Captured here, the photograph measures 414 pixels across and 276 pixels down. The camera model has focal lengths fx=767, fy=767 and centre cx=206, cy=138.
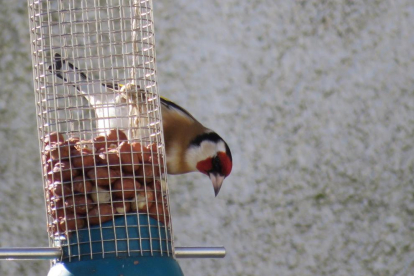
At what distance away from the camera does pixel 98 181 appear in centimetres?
147

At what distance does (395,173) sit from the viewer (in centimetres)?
261

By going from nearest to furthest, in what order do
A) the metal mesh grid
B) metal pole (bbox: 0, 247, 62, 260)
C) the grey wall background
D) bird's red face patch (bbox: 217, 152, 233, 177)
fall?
metal pole (bbox: 0, 247, 62, 260)
the metal mesh grid
bird's red face patch (bbox: 217, 152, 233, 177)
the grey wall background

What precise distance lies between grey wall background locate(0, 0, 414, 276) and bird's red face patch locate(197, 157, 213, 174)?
0.76 ft

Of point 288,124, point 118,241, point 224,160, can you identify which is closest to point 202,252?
point 118,241

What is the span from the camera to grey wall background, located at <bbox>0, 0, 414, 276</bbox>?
2.45m

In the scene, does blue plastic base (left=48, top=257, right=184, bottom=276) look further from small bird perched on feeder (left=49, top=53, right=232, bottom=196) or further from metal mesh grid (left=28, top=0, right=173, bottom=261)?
small bird perched on feeder (left=49, top=53, right=232, bottom=196)

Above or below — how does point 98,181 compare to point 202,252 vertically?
above

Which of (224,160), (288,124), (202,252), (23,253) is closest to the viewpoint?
(23,253)

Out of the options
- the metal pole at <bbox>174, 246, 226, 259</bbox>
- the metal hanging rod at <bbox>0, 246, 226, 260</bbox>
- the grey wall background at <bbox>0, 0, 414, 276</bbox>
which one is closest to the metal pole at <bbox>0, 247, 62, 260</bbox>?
the metal hanging rod at <bbox>0, 246, 226, 260</bbox>

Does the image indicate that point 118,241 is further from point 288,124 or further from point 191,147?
point 288,124

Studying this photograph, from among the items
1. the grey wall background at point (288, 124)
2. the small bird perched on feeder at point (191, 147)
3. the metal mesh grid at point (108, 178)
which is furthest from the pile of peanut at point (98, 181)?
the grey wall background at point (288, 124)

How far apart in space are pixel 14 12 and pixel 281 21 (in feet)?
2.83

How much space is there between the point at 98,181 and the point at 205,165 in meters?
0.79

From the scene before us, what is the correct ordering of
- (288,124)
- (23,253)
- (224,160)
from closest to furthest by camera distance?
(23,253) → (224,160) → (288,124)
